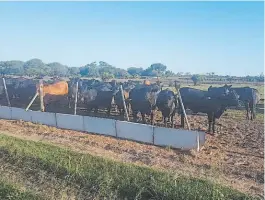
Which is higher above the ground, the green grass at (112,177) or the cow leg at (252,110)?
the cow leg at (252,110)

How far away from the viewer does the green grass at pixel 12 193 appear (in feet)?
25.3

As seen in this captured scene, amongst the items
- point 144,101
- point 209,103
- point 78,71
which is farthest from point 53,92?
point 78,71

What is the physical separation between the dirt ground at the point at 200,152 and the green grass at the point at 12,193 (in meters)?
3.34

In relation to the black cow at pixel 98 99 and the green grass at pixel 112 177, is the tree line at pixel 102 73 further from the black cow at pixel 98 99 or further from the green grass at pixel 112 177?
the green grass at pixel 112 177

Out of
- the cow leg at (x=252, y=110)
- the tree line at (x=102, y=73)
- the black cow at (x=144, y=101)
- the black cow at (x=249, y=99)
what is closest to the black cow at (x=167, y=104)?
the black cow at (x=144, y=101)

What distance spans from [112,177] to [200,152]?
369cm

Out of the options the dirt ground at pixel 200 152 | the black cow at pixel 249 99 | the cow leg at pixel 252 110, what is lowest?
the dirt ground at pixel 200 152

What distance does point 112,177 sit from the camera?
345 inches

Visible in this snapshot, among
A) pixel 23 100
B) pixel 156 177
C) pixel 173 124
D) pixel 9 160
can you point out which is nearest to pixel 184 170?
pixel 156 177

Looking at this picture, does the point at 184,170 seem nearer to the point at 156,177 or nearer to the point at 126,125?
the point at 156,177

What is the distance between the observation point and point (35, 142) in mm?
12414

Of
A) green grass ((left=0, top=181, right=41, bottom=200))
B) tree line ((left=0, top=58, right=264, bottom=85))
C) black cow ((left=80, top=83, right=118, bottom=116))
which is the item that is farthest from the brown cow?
tree line ((left=0, top=58, right=264, bottom=85))

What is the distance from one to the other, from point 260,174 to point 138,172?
321 centimetres

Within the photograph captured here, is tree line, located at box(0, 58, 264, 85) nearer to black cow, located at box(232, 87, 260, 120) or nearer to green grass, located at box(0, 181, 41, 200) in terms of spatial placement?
black cow, located at box(232, 87, 260, 120)
